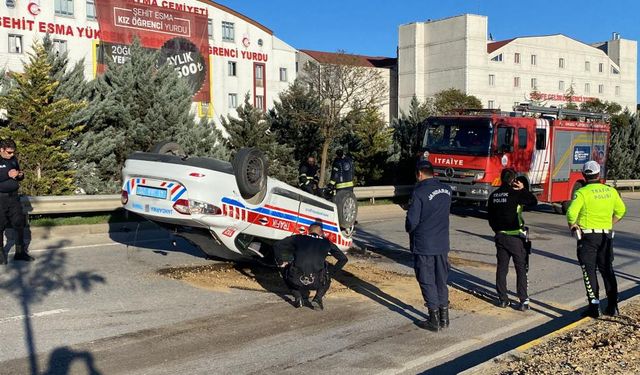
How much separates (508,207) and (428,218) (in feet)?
4.72

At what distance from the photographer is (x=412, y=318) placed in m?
6.96

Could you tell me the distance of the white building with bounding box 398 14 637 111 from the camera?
66.8 m

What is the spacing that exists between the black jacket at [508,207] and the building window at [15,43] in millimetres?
42318

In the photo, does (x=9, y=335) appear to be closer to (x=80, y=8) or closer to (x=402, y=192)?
(x=402, y=192)

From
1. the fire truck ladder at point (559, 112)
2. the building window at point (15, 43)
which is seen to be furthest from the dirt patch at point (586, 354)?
the building window at point (15, 43)

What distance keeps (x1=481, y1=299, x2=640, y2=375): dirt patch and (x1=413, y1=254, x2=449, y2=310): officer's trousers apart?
1170 mm

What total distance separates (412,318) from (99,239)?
7.09 meters

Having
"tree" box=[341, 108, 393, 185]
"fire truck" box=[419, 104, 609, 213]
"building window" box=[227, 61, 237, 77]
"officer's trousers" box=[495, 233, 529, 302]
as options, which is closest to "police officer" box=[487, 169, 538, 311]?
"officer's trousers" box=[495, 233, 529, 302]

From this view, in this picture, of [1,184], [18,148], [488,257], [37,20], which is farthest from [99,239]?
[37,20]

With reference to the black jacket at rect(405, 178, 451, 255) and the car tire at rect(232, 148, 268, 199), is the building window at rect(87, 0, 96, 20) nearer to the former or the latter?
the car tire at rect(232, 148, 268, 199)

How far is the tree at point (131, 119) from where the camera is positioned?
55.3 ft

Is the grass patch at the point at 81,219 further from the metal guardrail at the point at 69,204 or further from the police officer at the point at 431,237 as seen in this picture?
the police officer at the point at 431,237

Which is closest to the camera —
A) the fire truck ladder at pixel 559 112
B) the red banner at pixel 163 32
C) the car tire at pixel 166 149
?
the car tire at pixel 166 149

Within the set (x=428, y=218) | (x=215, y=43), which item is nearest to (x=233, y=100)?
(x=215, y=43)
